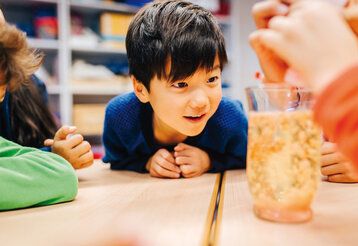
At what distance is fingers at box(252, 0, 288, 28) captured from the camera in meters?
0.50

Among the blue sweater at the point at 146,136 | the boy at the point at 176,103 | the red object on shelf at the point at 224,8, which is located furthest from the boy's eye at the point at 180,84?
the red object on shelf at the point at 224,8

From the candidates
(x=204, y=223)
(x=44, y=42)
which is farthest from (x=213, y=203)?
(x=44, y=42)

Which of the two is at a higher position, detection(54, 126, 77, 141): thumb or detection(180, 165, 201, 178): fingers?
detection(54, 126, 77, 141): thumb

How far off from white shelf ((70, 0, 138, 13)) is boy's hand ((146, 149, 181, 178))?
2118mm

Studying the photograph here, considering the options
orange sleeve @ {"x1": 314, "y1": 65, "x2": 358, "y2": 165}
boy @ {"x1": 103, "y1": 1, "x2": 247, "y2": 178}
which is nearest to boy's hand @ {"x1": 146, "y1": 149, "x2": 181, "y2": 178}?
boy @ {"x1": 103, "y1": 1, "x2": 247, "y2": 178}

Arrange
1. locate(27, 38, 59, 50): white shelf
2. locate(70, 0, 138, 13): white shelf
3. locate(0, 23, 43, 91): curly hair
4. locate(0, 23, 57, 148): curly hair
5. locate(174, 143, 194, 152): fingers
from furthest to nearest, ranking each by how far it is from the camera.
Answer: locate(70, 0, 138, 13): white shelf → locate(27, 38, 59, 50): white shelf → locate(0, 23, 57, 148): curly hair → locate(174, 143, 194, 152): fingers → locate(0, 23, 43, 91): curly hair

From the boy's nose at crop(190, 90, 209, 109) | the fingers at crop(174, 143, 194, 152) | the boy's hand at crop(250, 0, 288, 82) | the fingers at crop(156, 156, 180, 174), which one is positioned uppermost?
the boy's hand at crop(250, 0, 288, 82)

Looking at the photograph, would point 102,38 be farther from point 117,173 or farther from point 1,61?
point 1,61

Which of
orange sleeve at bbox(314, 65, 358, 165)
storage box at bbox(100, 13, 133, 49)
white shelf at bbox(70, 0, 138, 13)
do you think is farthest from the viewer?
storage box at bbox(100, 13, 133, 49)

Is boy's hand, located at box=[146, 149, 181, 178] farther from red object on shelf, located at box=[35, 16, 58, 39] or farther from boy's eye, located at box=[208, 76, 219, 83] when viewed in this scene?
red object on shelf, located at box=[35, 16, 58, 39]

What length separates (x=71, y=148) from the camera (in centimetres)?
107

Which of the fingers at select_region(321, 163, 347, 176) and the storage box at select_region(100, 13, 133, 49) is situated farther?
the storage box at select_region(100, 13, 133, 49)

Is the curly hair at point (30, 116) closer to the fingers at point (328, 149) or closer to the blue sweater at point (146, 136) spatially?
the blue sweater at point (146, 136)

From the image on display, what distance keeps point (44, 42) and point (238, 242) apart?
2599mm
